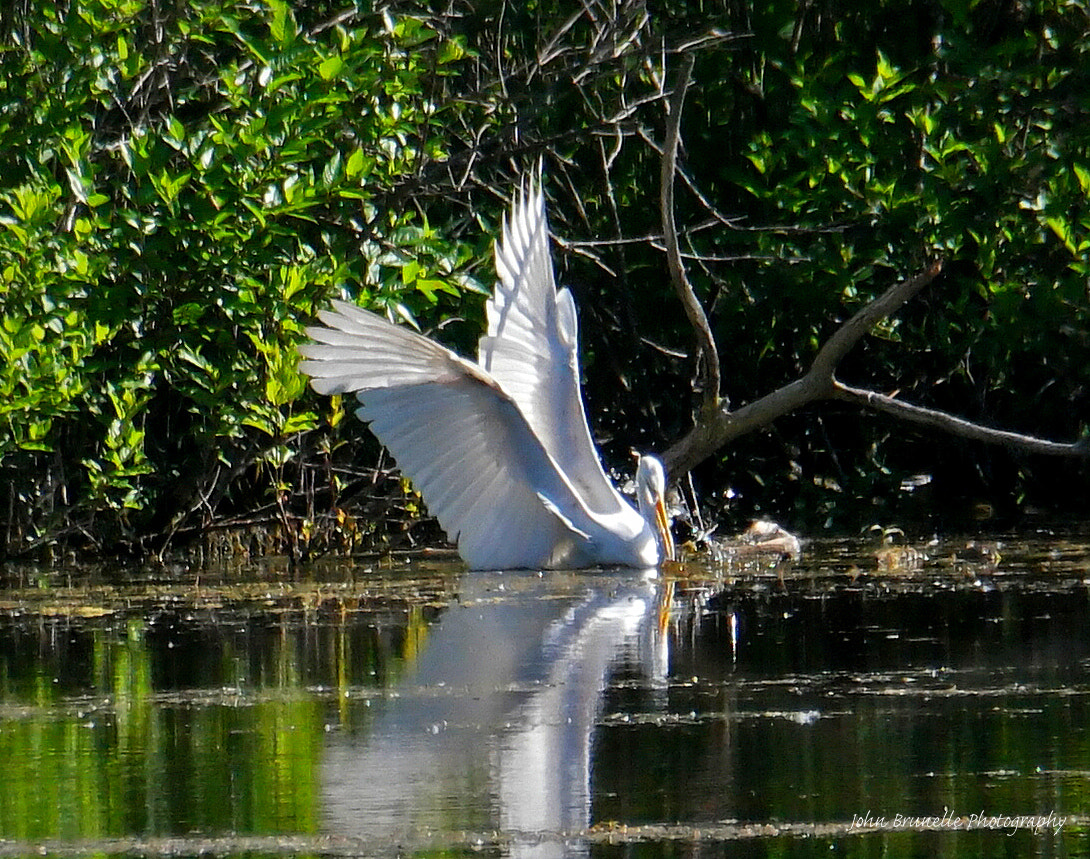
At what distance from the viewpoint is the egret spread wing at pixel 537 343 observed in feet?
35.8

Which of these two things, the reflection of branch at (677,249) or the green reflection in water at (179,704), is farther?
the reflection of branch at (677,249)

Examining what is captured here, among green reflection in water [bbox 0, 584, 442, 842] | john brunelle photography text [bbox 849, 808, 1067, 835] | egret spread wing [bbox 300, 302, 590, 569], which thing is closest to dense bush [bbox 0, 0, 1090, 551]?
egret spread wing [bbox 300, 302, 590, 569]

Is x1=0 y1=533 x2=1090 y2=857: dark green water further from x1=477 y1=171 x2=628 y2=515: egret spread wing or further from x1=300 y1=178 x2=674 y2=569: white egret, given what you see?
x1=477 y1=171 x2=628 y2=515: egret spread wing

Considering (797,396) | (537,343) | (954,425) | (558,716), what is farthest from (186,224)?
(558,716)

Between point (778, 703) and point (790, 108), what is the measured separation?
7.03 meters

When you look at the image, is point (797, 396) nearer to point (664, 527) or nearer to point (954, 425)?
point (954, 425)

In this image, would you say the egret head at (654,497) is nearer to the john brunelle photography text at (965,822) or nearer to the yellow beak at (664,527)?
the yellow beak at (664,527)

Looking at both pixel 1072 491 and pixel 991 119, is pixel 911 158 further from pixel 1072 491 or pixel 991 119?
pixel 1072 491

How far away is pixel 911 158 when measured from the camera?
12.6 metres

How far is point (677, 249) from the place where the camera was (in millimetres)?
12008

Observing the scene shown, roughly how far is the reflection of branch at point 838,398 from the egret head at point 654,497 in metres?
1.02

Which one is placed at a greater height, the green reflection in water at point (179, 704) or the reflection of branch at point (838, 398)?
the reflection of branch at point (838, 398)

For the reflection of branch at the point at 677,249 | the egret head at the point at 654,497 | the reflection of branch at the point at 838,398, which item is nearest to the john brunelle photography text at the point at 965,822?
the egret head at the point at 654,497

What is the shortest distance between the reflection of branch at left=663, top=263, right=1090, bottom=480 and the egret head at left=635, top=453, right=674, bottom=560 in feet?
3.34
